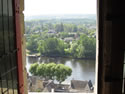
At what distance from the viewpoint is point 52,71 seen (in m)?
6.65

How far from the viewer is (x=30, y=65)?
6844 mm

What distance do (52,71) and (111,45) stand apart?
4.55 metres

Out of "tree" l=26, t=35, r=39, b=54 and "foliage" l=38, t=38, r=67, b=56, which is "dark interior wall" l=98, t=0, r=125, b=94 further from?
"tree" l=26, t=35, r=39, b=54

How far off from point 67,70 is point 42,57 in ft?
4.75

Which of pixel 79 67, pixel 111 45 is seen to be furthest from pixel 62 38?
pixel 111 45

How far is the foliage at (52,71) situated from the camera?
6.28m

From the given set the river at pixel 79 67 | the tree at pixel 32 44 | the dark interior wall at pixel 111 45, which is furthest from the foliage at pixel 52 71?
the dark interior wall at pixel 111 45

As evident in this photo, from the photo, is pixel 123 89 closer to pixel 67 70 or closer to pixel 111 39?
pixel 111 39

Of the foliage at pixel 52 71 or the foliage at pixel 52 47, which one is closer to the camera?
the foliage at pixel 52 71

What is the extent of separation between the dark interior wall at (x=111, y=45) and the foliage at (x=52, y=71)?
3744 mm

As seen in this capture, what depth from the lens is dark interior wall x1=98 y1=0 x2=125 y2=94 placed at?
220 cm

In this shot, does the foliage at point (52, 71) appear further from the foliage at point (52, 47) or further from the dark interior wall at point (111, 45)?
the dark interior wall at point (111, 45)

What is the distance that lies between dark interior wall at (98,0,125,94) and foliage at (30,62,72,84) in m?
3.74

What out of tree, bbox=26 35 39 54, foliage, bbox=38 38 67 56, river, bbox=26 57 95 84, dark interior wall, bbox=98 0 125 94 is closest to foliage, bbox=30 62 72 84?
river, bbox=26 57 95 84
